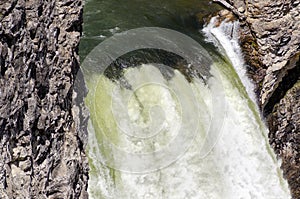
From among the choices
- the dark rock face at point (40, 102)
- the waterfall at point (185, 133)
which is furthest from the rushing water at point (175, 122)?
the dark rock face at point (40, 102)

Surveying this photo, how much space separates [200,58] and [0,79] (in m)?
3.38

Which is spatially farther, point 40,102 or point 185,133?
point 185,133

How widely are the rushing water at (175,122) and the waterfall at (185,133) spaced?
0.01 meters

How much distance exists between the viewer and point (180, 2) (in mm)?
7738

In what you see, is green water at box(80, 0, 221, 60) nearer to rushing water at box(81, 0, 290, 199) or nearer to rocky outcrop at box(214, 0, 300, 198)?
rushing water at box(81, 0, 290, 199)

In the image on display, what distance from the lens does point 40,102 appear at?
5.01 metres

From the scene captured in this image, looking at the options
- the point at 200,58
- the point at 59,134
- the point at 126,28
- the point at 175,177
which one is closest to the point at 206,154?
the point at 175,177

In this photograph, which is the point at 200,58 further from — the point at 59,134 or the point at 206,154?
the point at 59,134

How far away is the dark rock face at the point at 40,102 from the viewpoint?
4.61 metres

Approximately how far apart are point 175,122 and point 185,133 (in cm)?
19

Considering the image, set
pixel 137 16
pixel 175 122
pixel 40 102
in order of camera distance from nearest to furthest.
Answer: pixel 40 102 < pixel 175 122 < pixel 137 16

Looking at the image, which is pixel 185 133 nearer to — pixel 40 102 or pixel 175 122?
pixel 175 122

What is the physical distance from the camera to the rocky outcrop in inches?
310

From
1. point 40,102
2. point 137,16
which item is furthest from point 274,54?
point 40,102
